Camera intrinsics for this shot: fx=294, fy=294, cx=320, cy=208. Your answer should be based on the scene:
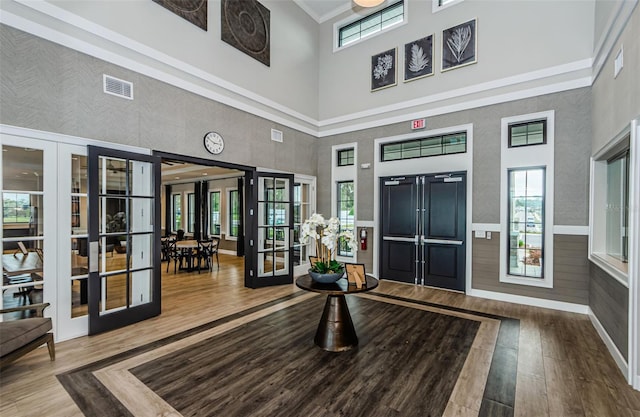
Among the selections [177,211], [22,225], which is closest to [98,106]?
[22,225]

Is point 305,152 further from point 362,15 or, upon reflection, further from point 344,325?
point 344,325

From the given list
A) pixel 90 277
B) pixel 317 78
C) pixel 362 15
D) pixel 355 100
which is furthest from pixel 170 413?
pixel 362 15

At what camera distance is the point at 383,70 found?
648 cm

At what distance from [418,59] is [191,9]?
4267 mm

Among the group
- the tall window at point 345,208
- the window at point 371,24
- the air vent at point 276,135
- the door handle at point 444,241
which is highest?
the window at point 371,24

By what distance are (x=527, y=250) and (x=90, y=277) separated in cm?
635

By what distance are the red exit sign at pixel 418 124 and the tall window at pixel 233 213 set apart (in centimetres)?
651

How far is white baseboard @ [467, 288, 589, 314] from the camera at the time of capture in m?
4.44

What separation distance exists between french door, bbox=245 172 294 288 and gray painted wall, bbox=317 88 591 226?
173 centimetres

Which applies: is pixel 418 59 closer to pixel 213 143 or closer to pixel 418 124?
pixel 418 124

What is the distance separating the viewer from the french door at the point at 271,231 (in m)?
5.75

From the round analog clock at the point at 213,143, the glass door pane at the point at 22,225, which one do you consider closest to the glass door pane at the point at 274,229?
the round analog clock at the point at 213,143

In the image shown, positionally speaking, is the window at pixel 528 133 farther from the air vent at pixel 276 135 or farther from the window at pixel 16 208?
the window at pixel 16 208

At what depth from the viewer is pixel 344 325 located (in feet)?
10.7
